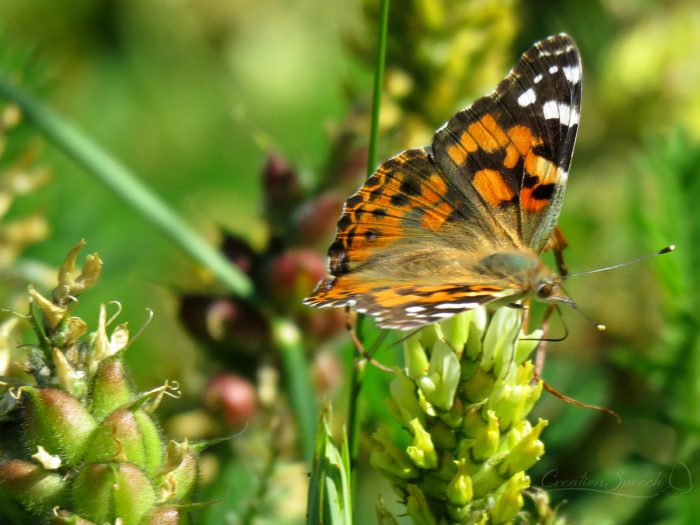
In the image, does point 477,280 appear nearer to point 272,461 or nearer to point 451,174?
point 451,174

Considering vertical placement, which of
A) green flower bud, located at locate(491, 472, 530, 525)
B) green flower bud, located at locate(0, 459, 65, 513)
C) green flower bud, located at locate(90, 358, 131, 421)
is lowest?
green flower bud, located at locate(491, 472, 530, 525)

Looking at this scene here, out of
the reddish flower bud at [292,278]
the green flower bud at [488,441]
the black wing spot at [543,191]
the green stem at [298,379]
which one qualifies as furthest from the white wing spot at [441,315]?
the reddish flower bud at [292,278]

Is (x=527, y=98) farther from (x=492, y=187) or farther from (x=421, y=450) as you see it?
(x=421, y=450)

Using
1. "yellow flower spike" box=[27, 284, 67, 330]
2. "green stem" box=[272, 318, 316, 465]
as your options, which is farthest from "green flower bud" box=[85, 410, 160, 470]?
"green stem" box=[272, 318, 316, 465]

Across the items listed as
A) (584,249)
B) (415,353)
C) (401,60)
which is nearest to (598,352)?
(584,249)

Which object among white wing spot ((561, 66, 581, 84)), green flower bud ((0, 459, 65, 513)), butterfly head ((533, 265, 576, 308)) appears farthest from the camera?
white wing spot ((561, 66, 581, 84))

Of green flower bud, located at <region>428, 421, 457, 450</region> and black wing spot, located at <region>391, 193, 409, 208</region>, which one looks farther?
black wing spot, located at <region>391, 193, 409, 208</region>

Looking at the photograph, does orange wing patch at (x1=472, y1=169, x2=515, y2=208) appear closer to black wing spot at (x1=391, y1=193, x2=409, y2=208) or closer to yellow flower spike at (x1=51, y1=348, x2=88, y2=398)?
black wing spot at (x1=391, y1=193, x2=409, y2=208)

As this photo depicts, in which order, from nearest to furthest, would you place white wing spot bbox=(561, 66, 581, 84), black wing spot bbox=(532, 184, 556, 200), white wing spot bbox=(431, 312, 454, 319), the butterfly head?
white wing spot bbox=(431, 312, 454, 319) → the butterfly head → white wing spot bbox=(561, 66, 581, 84) → black wing spot bbox=(532, 184, 556, 200)

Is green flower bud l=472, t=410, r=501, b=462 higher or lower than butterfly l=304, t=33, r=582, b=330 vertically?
lower
